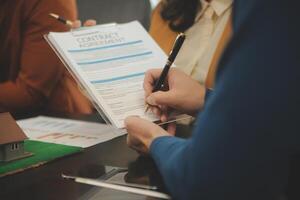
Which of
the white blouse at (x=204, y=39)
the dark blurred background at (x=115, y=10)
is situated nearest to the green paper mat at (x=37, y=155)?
the white blouse at (x=204, y=39)

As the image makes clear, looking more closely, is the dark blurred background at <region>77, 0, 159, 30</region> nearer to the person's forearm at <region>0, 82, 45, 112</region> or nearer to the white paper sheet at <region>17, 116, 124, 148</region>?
the person's forearm at <region>0, 82, 45, 112</region>

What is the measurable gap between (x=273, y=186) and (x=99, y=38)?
687mm

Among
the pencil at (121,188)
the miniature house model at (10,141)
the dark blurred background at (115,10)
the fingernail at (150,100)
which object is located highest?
the dark blurred background at (115,10)

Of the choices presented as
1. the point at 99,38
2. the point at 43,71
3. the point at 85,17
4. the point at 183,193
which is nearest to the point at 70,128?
the point at 99,38

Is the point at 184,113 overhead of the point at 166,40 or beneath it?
beneath

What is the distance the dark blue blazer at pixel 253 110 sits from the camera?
0.53m

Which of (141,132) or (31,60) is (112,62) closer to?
(141,132)

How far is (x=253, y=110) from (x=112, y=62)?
1.94ft

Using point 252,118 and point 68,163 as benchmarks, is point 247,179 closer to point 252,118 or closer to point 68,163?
point 252,118

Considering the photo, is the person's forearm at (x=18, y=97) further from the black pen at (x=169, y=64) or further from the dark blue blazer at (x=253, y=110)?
the dark blue blazer at (x=253, y=110)

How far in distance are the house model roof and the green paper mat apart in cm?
4

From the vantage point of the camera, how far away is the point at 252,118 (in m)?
0.54

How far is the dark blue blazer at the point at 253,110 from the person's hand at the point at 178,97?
375mm

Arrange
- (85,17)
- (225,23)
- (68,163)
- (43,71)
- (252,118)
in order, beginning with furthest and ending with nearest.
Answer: (85,17) → (225,23) → (43,71) → (68,163) → (252,118)
